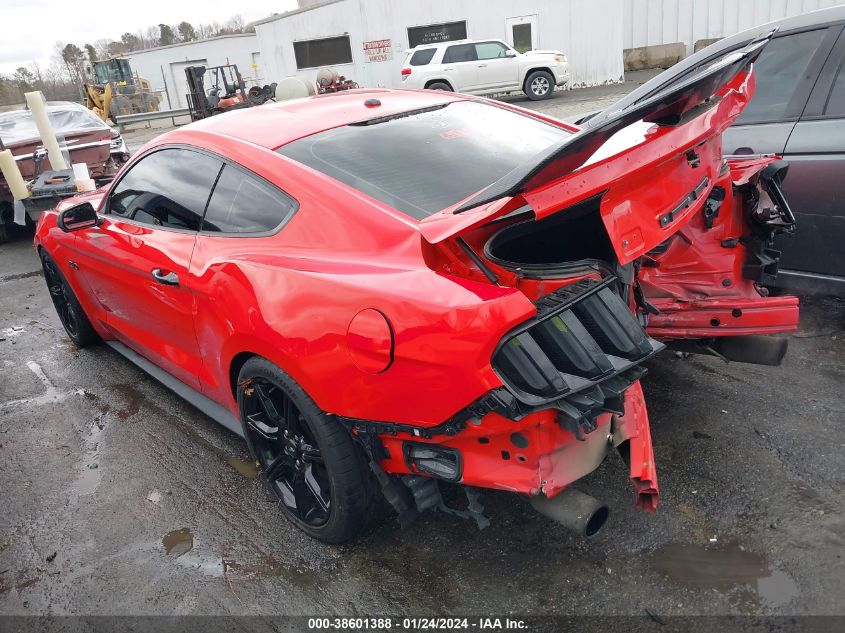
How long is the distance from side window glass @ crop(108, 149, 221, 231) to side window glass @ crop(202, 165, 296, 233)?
9cm

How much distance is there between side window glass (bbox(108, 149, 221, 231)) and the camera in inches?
115

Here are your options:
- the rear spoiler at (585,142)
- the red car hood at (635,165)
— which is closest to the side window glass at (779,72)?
the red car hood at (635,165)

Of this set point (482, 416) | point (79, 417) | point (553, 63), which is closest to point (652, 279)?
point (482, 416)

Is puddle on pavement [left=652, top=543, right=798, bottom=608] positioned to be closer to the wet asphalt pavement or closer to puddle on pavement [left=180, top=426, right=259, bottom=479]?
the wet asphalt pavement

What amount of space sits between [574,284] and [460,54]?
1748cm

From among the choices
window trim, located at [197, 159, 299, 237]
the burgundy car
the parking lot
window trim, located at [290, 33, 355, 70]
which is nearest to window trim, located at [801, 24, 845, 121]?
the parking lot

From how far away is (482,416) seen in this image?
197cm

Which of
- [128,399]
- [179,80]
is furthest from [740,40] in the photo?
[179,80]

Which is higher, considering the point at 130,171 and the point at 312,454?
the point at 130,171

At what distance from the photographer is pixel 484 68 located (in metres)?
18.1

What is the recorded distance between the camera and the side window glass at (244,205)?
2.54 metres

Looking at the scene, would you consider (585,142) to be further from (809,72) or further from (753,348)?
(809,72)

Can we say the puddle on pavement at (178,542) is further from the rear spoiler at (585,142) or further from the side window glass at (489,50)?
the side window glass at (489,50)

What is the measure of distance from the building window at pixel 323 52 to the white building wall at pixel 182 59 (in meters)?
9.08
